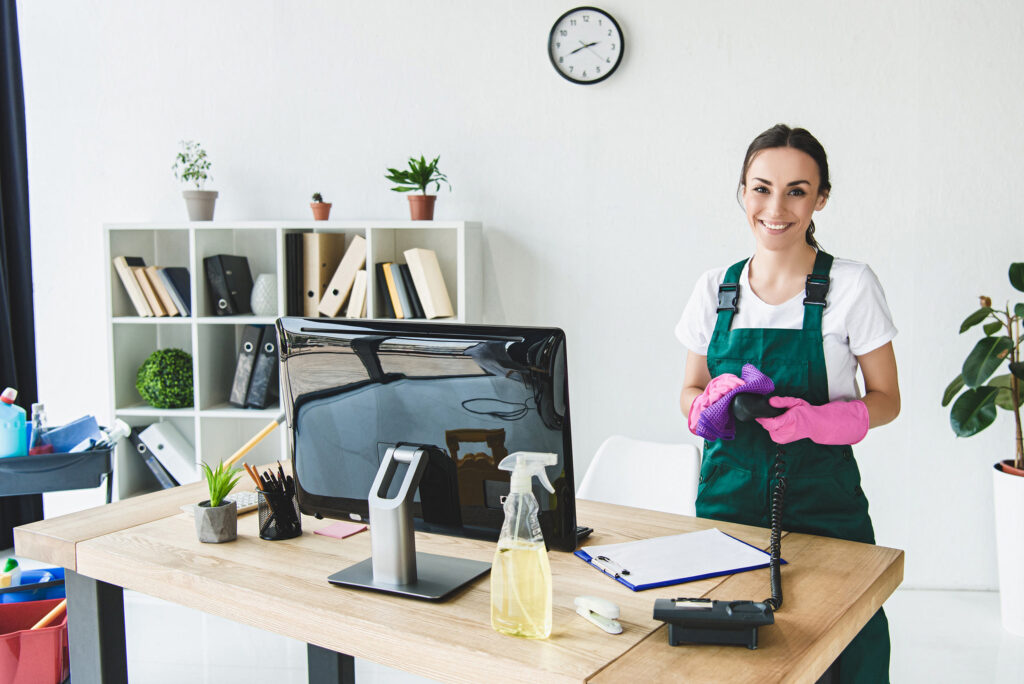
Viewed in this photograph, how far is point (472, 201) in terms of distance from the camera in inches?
145

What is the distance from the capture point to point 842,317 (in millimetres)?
1926

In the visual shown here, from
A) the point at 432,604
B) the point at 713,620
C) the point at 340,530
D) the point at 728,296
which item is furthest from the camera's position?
the point at 728,296

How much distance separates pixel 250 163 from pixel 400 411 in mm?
2842

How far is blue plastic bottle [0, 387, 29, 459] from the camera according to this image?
8.96ft

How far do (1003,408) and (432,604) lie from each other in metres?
2.45

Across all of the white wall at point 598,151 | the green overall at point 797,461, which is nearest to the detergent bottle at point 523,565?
the green overall at point 797,461

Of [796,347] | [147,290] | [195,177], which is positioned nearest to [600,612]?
[796,347]

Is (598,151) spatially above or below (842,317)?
above

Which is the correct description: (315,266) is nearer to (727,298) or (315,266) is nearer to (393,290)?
(393,290)

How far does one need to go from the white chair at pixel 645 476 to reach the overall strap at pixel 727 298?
44cm

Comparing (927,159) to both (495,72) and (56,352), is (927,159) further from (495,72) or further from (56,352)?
(56,352)

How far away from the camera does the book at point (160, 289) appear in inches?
145

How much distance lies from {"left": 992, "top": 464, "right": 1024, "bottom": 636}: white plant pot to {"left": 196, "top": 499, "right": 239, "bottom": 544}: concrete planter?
2554 mm

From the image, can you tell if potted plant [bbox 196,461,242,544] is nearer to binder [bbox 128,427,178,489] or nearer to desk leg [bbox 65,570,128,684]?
desk leg [bbox 65,570,128,684]
